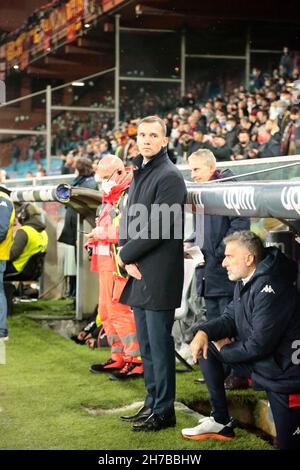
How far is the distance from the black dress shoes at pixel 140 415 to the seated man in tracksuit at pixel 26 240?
439 centimetres

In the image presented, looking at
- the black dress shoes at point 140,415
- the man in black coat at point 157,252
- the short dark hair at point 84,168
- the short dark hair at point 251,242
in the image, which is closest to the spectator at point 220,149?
the short dark hair at point 84,168

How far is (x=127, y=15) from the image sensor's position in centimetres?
2162

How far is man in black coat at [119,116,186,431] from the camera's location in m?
4.31

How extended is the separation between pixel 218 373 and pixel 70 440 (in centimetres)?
85

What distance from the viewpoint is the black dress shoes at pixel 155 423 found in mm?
4355

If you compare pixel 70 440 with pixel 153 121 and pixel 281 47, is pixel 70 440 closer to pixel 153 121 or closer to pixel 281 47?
pixel 153 121

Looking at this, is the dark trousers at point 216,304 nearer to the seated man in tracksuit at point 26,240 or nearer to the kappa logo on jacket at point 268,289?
the kappa logo on jacket at point 268,289

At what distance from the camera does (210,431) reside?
4207 millimetres

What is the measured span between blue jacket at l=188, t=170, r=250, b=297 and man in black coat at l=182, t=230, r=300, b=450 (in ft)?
3.39

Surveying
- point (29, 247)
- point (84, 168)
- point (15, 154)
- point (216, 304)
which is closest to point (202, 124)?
point (15, 154)

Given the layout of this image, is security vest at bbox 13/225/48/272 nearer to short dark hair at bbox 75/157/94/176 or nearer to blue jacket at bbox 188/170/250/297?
short dark hair at bbox 75/157/94/176

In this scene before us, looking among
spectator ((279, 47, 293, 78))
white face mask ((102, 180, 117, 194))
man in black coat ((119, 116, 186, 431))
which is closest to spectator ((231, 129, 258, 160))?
spectator ((279, 47, 293, 78))
